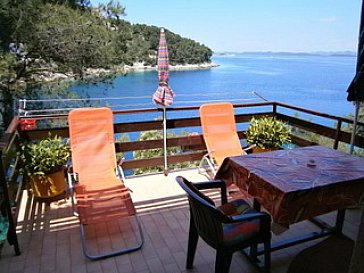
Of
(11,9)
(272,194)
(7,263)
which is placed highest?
(11,9)

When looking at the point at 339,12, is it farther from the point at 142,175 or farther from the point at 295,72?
the point at 142,175

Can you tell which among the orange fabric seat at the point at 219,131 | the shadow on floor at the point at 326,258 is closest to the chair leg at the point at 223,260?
the shadow on floor at the point at 326,258

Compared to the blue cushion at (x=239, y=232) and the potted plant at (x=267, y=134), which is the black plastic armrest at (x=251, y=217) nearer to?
the blue cushion at (x=239, y=232)

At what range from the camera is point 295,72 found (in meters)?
16.4

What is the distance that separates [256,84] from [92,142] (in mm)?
10061

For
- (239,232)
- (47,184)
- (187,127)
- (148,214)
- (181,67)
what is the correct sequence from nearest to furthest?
(239,232)
(148,214)
(47,184)
(187,127)
(181,67)

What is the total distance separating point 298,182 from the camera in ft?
6.80

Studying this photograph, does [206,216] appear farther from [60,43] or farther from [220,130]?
[60,43]

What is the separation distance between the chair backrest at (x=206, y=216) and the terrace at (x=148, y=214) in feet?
1.74

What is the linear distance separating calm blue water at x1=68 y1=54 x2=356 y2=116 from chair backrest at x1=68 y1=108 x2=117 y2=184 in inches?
15.2

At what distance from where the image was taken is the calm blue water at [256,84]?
4.79 metres

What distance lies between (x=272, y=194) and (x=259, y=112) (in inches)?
113

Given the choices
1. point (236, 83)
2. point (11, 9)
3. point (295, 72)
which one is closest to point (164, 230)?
point (11, 9)

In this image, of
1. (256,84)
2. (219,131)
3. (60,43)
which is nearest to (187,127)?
(219,131)
